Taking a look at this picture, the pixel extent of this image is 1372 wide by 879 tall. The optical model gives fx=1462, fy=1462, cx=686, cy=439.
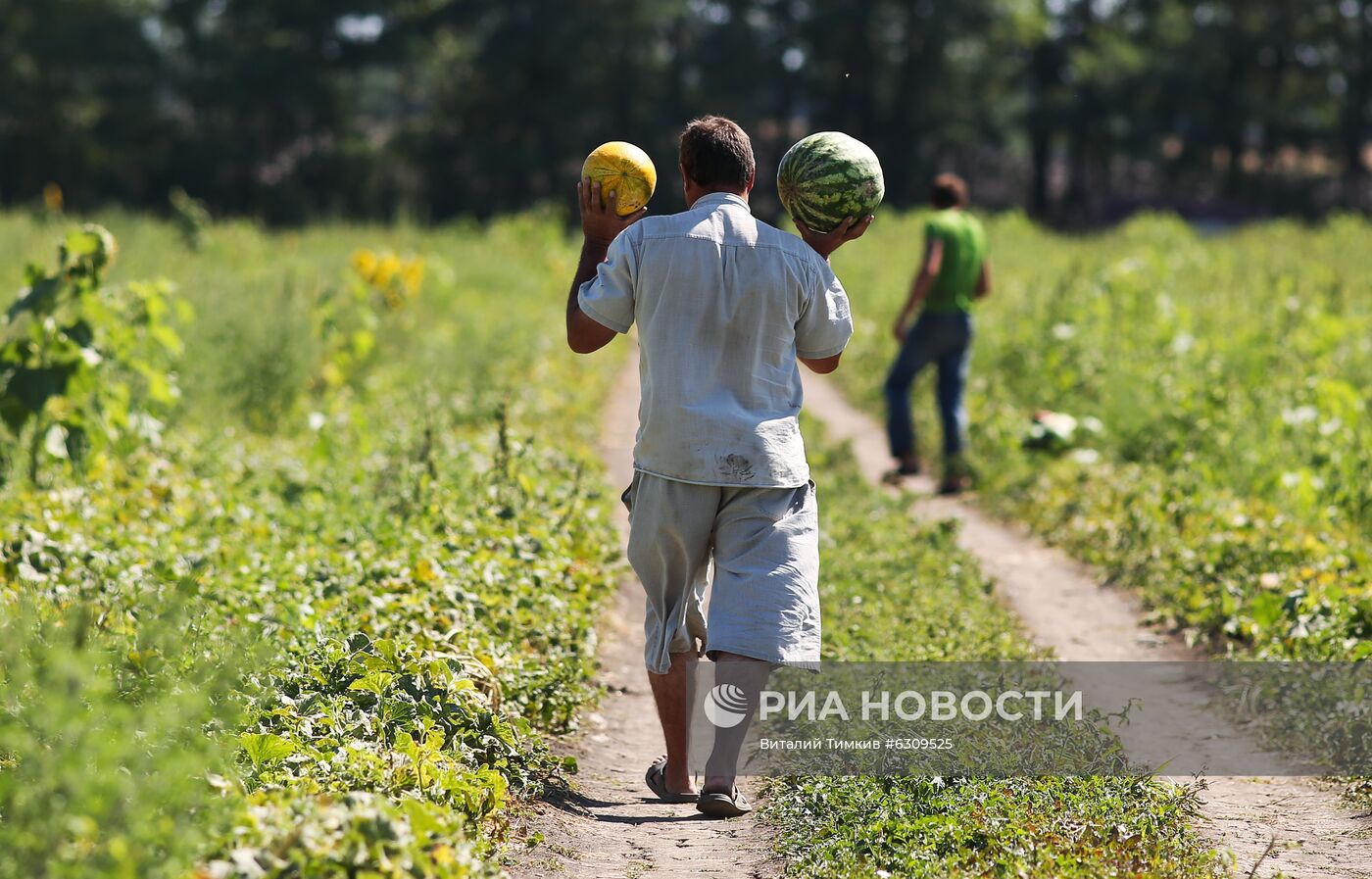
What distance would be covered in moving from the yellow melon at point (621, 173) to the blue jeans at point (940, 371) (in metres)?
5.79

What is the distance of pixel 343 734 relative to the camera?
411cm

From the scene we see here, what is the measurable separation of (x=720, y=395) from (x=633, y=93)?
47751mm

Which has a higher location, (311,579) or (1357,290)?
(1357,290)

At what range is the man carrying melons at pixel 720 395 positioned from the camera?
4219mm

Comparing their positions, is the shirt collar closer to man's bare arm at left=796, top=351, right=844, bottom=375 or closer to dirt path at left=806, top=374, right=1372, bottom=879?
man's bare arm at left=796, top=351, right=844, bottom=375

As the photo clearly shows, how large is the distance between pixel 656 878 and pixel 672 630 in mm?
752

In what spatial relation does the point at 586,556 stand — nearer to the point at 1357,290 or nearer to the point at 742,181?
the point at 742,181

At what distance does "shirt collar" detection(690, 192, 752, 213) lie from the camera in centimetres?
433

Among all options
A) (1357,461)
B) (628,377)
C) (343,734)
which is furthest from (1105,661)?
(628,377)

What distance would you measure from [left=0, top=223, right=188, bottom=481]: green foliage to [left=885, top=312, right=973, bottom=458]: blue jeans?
4.88m

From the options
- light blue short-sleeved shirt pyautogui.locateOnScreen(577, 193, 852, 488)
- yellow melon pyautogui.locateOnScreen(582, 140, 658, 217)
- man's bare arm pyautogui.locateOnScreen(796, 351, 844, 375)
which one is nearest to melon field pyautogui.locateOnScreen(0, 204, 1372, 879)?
light blue short-sleeved shirt pyautogui.locateOnScreen(577, 193, 852, 488)

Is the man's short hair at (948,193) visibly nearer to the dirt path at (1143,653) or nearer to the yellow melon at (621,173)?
the dirt path at (1143,653)

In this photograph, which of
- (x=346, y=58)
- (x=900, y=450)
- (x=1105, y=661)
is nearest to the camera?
(x=1105, y=661)

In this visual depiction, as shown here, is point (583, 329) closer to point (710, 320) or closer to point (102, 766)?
point (710, 320)
